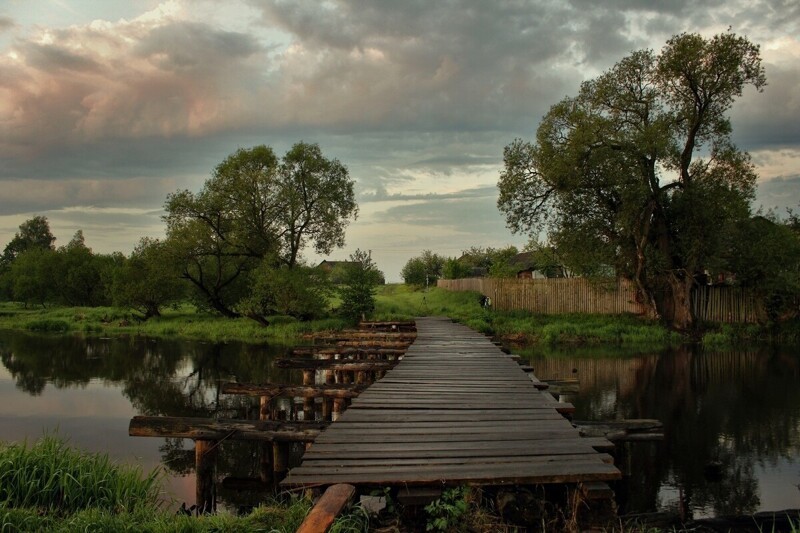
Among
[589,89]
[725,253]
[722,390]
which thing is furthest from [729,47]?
[722,390]

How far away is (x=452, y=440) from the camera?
6.47m

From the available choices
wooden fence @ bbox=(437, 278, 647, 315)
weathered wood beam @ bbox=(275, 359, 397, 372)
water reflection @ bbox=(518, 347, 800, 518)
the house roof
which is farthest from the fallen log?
the house roof

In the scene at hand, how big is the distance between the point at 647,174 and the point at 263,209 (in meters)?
20.6

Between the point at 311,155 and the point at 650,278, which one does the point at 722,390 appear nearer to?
the point at 650,278

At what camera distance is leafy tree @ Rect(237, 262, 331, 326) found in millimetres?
32062

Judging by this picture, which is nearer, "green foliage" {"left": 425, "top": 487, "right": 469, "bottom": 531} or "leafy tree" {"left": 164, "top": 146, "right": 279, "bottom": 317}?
"green foliage" {"left": 425, "top": 487, "right": 469, "bottom": 531}

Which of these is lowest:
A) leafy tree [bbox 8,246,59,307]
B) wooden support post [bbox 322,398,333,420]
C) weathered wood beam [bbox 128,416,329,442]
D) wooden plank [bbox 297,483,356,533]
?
wooden support post [bbox 322,398,333,420]

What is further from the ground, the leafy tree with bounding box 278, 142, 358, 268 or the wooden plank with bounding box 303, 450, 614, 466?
the leafy tree with bounding box 278, 142, 358, 268

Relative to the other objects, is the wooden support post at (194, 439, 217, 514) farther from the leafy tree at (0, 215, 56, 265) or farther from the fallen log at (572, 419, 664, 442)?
the leafy tree at (0, 215, 56, 265)

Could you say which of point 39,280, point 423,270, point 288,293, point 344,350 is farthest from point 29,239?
point 344,350

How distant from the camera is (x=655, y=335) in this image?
28672mm

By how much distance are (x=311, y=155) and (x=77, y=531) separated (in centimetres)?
3044

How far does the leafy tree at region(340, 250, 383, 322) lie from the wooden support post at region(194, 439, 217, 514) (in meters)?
21.9

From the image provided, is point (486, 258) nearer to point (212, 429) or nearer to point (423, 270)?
point (423, 270)
